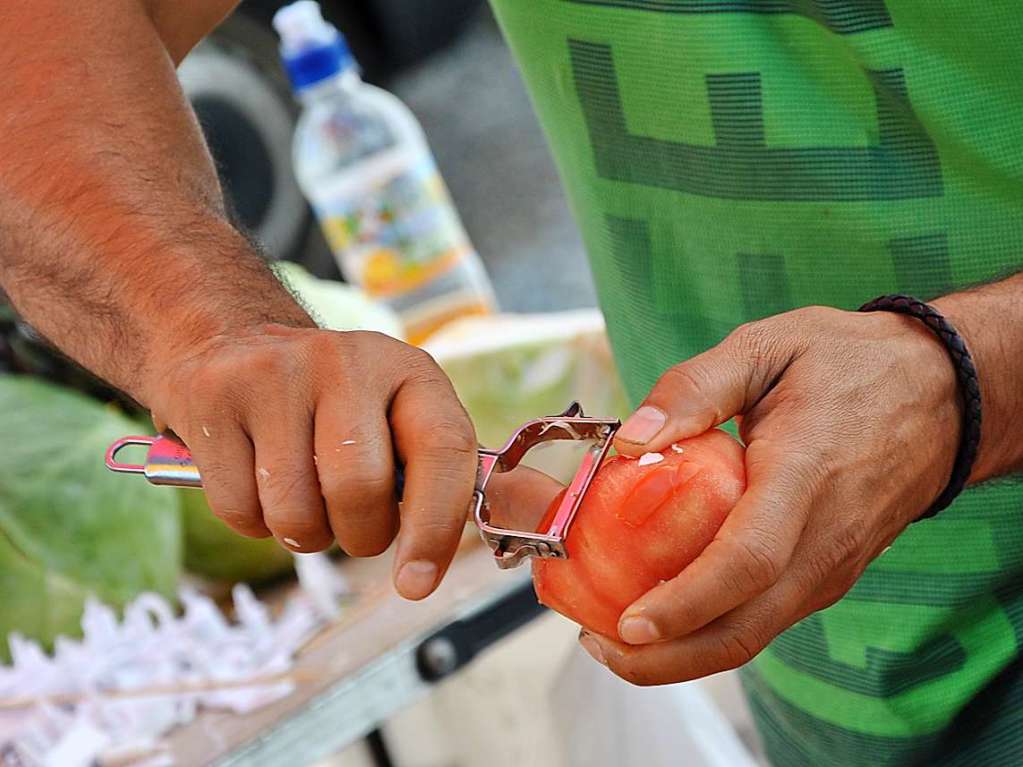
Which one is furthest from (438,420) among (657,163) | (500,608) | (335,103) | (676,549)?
A: (335,103)

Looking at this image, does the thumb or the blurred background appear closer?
the thumb

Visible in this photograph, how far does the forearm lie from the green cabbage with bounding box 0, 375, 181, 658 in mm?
1416

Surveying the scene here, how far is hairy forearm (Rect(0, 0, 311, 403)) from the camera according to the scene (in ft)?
4.06

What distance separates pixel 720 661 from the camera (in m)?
1.03

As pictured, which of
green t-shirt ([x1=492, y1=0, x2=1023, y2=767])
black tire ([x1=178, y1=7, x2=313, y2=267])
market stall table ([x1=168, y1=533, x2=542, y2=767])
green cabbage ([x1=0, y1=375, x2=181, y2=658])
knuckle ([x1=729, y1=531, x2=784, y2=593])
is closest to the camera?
knuckle ([x1=729, y1=531, x2=784, y2=593])

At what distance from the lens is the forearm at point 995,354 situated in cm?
117

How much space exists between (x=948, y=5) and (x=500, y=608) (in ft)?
3.65

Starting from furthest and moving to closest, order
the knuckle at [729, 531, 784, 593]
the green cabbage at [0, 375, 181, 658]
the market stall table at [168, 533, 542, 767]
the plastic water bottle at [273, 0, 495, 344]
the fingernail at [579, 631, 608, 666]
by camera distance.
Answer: the plastic water bottle at [273, 0, 495, 344]
the green cabbage at [0, 375, 181, 658]
the market stall table at [168, 533, 542, 767]
the fingernail at [579, 631, 608, 666]
the knuckle at [729, 531, 784, 593]

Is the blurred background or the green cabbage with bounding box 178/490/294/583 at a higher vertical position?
the green cabbage with bounding box 178/490/294/583

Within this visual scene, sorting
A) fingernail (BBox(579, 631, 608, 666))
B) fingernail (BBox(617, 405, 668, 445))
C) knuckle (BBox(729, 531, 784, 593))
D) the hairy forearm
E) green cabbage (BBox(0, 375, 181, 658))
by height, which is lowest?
green cabbage (BBox(0, 375, 181, 658))

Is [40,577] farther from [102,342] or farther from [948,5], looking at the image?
[948,5]

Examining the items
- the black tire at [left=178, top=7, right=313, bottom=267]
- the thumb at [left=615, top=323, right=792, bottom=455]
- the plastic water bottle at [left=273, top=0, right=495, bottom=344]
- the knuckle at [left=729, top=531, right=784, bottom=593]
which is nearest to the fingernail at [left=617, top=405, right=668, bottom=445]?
the thumb at [left=615, top=323, right=792, bottom=455]

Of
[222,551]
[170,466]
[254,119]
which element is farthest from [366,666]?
[254,119]

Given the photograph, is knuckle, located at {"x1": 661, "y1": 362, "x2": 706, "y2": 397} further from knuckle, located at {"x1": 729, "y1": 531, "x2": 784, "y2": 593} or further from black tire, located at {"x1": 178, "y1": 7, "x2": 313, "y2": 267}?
black tire, located at {"x1": 178, "y1": 7, "x2": 313, "y2": 267}
